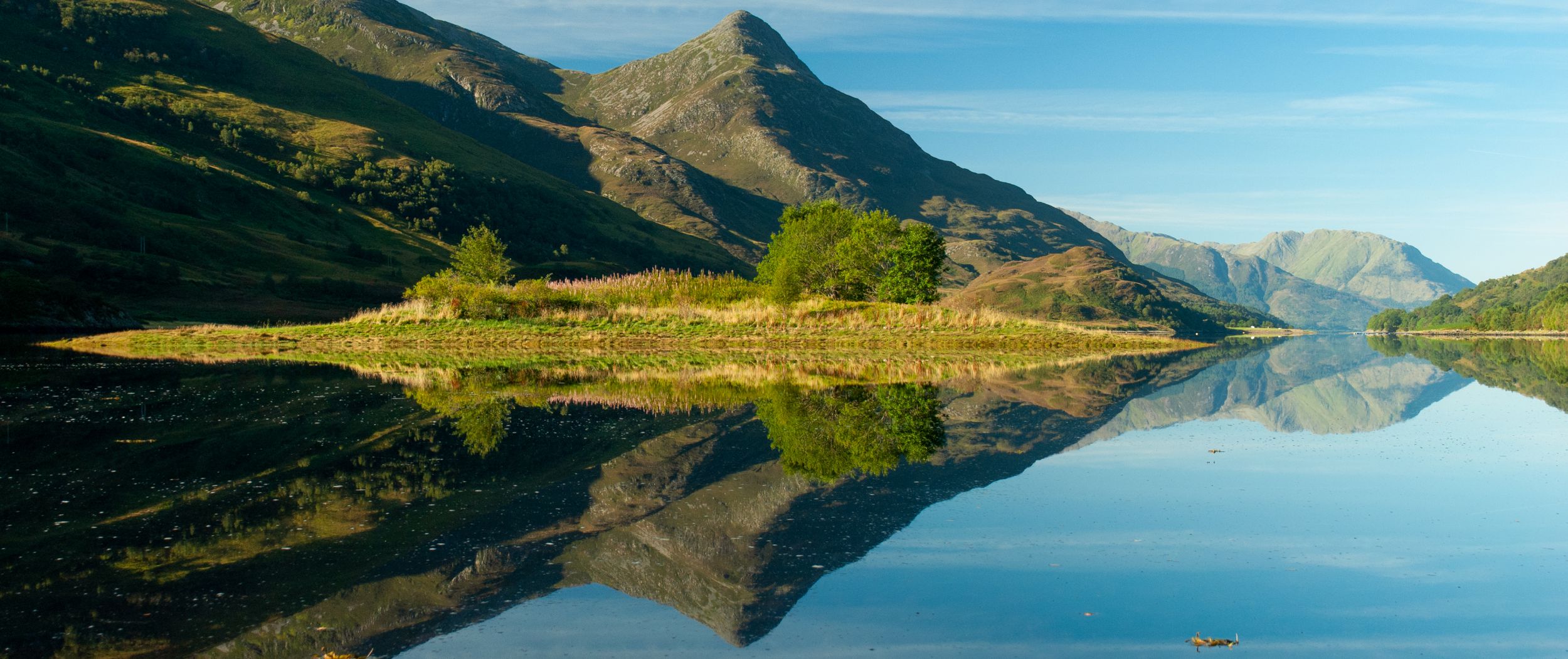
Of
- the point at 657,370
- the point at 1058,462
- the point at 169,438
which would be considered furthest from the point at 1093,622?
the point at 657,370

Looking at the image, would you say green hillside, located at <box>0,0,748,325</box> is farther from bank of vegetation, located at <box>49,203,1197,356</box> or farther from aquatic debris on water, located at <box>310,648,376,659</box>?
aquatic debris on water, located at <box>310,648,376,659</box>

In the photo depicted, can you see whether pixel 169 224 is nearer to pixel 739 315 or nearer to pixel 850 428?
pixel 739 315

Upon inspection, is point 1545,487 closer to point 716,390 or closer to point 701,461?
point 701,461

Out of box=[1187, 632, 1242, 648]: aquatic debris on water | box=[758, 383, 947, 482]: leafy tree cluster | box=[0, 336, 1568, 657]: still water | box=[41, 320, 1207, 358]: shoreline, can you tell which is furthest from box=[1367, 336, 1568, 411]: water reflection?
box=[1187, 632, 1242, 648]: aquatic debris on water

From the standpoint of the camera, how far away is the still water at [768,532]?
8422 mm

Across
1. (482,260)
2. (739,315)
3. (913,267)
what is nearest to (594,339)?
(739,315)

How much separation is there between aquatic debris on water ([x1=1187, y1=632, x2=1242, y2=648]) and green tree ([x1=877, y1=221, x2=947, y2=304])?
2205 inches

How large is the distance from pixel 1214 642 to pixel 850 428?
488 inches

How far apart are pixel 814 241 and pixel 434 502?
53.7 meters

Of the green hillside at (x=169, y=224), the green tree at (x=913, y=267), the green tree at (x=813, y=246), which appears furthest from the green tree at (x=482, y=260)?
the green tree at (x=913, y=267)

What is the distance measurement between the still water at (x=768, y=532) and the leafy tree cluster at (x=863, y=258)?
3951cm

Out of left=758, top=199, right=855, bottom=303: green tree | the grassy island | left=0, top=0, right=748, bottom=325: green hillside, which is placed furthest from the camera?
left=0, top=0, right=748, bottom=325: green hillside

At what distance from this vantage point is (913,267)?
64188 millimetres

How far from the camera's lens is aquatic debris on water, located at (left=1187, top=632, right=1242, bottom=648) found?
795cm
